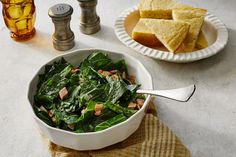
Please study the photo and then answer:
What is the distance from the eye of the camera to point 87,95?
925mm

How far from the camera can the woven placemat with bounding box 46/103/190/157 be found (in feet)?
2.83

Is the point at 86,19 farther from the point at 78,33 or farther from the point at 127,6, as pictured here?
the point at 127,6

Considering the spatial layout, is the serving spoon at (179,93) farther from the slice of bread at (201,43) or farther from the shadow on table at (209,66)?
the slice of bread at (201,43)

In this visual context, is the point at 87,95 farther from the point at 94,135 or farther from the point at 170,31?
the point at 170,31

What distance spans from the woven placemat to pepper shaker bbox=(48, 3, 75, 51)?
416 mm

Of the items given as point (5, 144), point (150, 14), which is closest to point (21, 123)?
point (5, 144)

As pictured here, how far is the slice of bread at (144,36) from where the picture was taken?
3.99 ft

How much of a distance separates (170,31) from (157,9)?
126mm

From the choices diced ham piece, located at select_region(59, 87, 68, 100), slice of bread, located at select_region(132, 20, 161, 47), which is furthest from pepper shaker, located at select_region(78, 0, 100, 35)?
diced ham piece, located at select_region(59, 87, 68, 100)

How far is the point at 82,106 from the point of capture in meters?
0.92

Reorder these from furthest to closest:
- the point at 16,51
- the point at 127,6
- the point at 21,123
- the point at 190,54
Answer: the point at 127,6 < the point at 16,51 < the point at 190,54 < the point at 21,123

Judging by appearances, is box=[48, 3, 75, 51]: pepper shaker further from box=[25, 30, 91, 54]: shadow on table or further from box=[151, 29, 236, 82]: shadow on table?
box=[151, 29, 236, 82]: shadow on table

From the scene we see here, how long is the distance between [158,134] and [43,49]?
0.55 m

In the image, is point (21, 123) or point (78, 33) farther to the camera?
point (78, 33)
